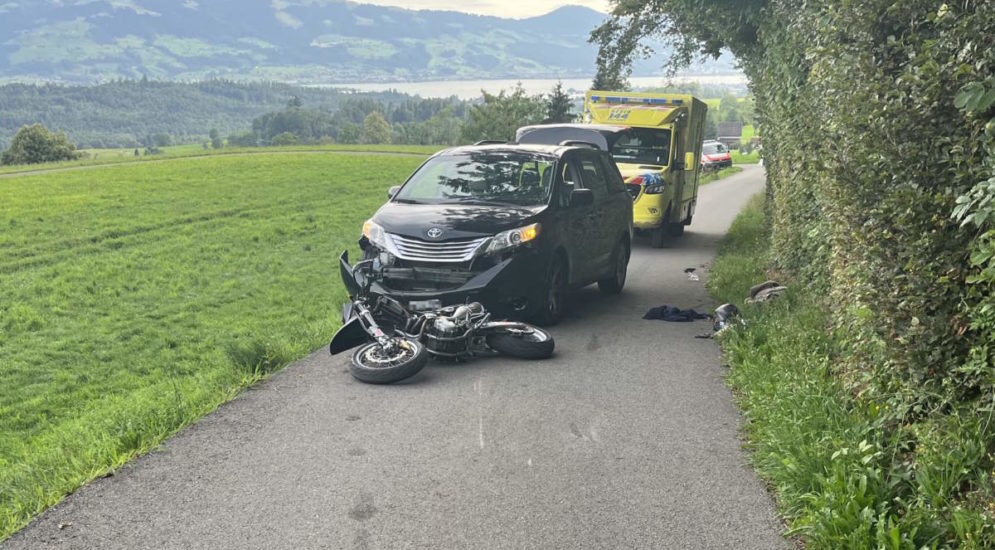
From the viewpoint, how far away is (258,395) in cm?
759

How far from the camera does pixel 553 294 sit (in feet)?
33.7

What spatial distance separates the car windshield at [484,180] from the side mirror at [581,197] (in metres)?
0.29

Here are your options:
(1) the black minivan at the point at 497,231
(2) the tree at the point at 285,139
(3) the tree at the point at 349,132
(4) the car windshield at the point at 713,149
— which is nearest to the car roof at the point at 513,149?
(1) the black minivan at the point at 497,231

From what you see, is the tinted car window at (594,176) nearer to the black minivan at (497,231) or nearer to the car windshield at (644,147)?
the black minivan at (497,231)

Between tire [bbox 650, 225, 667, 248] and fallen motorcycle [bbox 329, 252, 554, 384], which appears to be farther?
tire [bbox 650, 225, 667, 248]

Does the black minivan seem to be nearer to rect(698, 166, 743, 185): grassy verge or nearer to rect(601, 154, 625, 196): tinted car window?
rect(601, 154, 625, 196): tinted car window

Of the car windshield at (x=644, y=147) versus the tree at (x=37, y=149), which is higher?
the car windshield at (x=644, y=147)

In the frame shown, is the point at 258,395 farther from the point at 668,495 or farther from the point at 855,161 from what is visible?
the point at 855,161

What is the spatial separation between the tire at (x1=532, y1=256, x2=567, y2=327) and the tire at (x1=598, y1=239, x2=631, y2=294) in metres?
1.98

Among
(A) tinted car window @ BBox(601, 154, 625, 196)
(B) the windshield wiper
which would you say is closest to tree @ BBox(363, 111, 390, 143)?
(A) tinted car window @ BBox(601, 154, 625, 196)

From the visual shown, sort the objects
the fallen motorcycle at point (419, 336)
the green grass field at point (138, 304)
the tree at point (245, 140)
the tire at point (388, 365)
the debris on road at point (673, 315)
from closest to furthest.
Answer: the green grass field at point (138, 304), the tire at point (388, 365), the fallen motorcycle at point (419, 336), the debris on road at point (673, 315), the tree at point (245, 140)

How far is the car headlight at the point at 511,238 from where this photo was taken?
31.2 ft

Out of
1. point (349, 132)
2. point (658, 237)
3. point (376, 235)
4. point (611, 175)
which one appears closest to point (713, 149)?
point (658, 237)

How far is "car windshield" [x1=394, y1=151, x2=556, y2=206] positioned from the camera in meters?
10.5
